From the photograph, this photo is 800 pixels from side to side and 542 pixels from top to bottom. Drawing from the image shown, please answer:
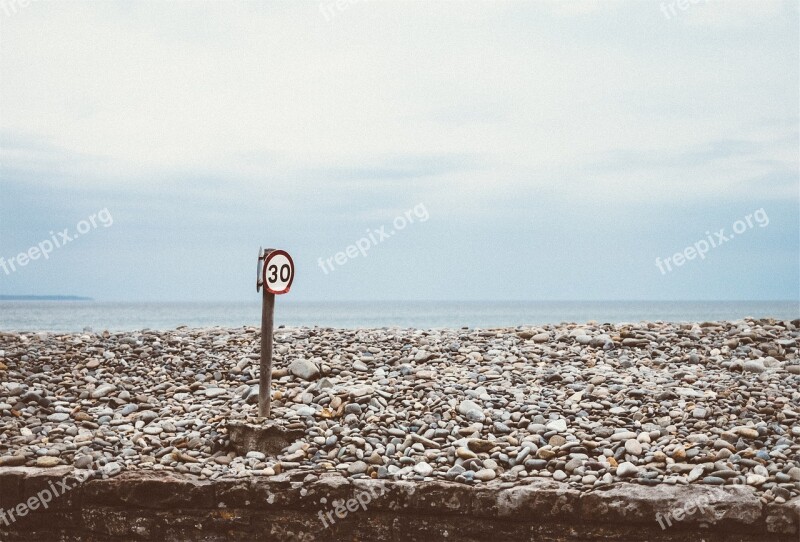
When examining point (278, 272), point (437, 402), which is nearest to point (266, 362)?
point (278, 272)

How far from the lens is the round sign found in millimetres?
6773

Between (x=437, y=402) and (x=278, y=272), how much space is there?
195 centimetres

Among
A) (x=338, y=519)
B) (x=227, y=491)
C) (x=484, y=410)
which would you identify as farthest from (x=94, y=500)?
(x=484, y=410)

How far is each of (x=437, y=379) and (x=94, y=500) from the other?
3.40 meters

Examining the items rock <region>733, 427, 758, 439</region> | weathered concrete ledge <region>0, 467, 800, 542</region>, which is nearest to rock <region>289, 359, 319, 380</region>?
weathered concrete ledge <region>0, 467, 800, 542</region>

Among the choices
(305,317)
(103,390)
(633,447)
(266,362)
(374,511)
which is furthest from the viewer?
(305,317)

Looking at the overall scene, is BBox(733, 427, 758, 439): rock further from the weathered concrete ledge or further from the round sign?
the round sign

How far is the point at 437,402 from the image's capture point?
689cm

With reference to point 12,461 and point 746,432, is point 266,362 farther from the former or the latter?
point 746,432

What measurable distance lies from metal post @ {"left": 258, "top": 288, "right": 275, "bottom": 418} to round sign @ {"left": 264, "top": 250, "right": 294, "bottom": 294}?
8 cm

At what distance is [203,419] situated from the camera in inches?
275

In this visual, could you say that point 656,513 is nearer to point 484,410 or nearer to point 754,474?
point 754,474

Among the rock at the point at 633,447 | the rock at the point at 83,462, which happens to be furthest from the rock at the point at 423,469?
the rock at the point at 83,462

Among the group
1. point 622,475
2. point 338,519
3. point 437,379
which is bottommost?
point 338,519
